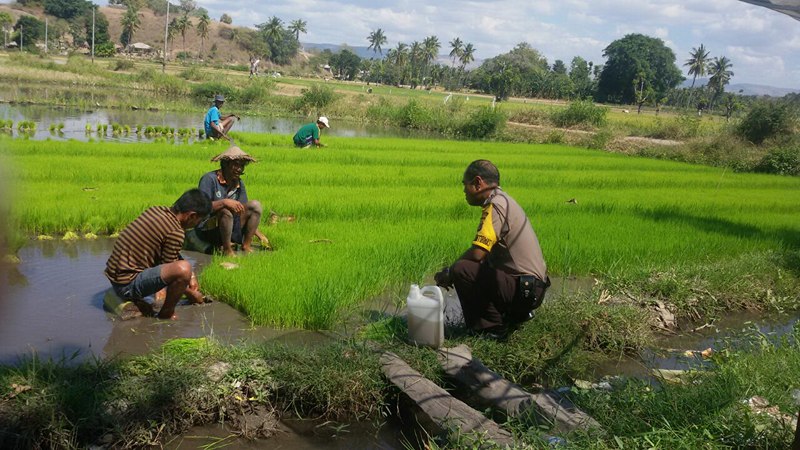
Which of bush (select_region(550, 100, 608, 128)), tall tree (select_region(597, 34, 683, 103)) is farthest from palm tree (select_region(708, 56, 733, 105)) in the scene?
bush (select_region(550, 100, 608, 128))

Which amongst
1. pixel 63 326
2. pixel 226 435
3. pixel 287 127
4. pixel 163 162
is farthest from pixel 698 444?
pixel 287 127

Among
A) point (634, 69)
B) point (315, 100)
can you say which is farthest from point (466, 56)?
point (315, 100)

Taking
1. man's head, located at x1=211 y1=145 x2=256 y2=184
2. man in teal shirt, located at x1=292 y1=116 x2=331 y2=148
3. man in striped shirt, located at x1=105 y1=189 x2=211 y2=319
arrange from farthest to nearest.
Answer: man in teal shirt, located at x1=292 y1=116 x2=331 y2=148
man's head, located at x1=211 y1=145 x2=256 y2=184
man in striped shirt, located at x1=105 y1=189 x2=211 y2=319

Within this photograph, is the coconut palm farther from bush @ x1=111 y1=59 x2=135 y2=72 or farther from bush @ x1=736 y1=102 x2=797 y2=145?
bush @ x1=736 y1=102 x2=797 y2=145

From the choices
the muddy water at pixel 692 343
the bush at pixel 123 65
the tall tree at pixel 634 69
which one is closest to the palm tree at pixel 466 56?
the tall tree at pixel 634 69

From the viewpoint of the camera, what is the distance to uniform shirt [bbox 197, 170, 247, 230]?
5.32m

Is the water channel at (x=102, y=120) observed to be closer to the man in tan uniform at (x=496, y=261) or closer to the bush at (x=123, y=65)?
the man in tan uniform at (x=496, y=261)

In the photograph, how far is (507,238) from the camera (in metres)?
3.85

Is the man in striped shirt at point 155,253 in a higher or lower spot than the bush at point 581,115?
lower

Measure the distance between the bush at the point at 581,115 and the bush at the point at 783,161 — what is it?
972cm

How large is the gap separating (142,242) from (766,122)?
69.1ft

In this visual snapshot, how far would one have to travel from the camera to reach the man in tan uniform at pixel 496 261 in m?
3.77

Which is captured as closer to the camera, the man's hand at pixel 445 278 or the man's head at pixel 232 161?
the man's hand at pixel 445 278

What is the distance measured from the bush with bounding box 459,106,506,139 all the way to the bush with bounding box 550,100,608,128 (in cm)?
381
